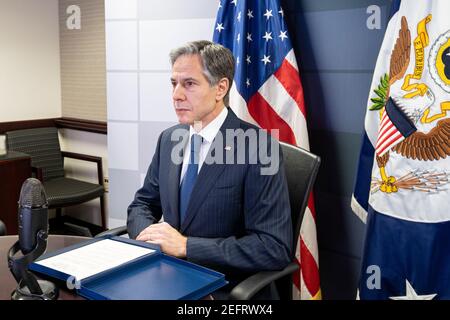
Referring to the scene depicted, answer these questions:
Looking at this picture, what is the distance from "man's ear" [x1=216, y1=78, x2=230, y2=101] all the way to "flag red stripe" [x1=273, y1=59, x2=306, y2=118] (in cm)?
65

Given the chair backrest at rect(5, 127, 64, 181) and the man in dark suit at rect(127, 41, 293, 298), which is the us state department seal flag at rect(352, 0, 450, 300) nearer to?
the man in dark suit at rect(127, 41, 293, 298)

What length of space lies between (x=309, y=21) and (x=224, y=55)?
861 mm

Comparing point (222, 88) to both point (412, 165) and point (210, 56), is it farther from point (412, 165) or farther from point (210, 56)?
point (412, 165)

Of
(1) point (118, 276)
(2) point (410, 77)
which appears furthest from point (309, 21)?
(1) point (118, 276)

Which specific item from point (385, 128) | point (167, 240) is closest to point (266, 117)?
point (385, 128)

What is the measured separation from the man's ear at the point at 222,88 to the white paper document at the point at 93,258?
669 mm

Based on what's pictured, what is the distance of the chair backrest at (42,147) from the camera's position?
166 inches

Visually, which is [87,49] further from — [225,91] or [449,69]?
[449,69]

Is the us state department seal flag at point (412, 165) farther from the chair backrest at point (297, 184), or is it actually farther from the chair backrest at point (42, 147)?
the chair backrest at point (42, 147)

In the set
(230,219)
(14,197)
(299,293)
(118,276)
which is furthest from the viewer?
(14,197)

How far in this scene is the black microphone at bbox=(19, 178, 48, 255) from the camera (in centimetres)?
112

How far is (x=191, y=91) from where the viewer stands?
1.75 meters

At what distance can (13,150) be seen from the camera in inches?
164

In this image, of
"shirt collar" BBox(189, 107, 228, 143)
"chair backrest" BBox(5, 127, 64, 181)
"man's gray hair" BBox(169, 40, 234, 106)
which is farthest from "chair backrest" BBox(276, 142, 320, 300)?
"chair backrest" BBox(5, 127, 64, 181)
